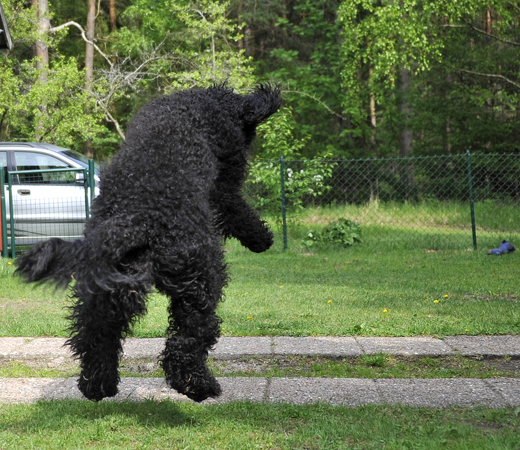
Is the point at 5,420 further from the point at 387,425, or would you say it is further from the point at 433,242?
the point at 433,242

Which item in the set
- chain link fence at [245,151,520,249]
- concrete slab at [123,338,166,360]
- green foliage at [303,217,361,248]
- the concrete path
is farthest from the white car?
the concrete path

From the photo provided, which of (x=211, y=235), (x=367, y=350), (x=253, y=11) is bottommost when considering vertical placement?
(x=367, y=350)

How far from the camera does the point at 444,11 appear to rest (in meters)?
14.7

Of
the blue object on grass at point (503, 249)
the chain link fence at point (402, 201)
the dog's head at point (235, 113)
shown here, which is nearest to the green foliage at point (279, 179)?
the chain link fence at point (402, 201)

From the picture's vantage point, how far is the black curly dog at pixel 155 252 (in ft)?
7.97

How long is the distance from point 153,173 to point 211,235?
1.18 feet

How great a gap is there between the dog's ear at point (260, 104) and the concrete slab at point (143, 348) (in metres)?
2.28

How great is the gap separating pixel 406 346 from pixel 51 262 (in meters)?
3.11

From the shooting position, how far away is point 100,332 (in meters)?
2.57

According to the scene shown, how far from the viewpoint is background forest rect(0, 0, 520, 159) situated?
15.5 metres

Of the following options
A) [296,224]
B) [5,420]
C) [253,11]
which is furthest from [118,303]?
[253,11]

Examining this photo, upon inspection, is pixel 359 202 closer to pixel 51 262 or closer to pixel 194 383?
pixel 194 383

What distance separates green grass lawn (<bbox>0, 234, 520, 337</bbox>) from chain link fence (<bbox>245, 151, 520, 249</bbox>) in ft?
3.83

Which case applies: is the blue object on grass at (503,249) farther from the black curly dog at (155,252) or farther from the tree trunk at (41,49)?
the tree trunk at (41,49)
